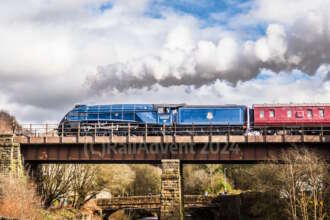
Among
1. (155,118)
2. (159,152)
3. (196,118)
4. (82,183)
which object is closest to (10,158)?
(82,183)

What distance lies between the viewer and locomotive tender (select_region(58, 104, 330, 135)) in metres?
38.4

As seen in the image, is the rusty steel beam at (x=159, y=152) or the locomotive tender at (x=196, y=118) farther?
the locomotive tender at (x=196, y=118)

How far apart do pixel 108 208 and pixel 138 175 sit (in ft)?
57.9

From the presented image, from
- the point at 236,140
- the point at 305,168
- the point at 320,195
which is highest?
the point at 236,140

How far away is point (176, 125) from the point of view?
40.0 metres

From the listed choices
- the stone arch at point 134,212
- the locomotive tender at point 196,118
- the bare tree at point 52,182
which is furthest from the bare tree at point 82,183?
the locomotive tender at point 196,118

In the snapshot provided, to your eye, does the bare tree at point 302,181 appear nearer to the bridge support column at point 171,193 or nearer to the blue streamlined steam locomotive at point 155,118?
the bridge support column at point 171,193

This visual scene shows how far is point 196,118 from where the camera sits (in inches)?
1576

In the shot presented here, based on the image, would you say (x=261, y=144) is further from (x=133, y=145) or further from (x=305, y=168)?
(x=133, y=145)

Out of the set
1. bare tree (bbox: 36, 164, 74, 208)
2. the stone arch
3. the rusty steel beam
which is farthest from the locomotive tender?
the stone arch

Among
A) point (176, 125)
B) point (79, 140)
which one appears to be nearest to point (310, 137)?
point (176, 125)

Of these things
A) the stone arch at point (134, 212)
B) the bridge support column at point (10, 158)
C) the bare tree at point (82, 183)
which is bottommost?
the stone arch at point (134, 212)

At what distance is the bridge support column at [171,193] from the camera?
32219 mm

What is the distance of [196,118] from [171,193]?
32.2 ft
